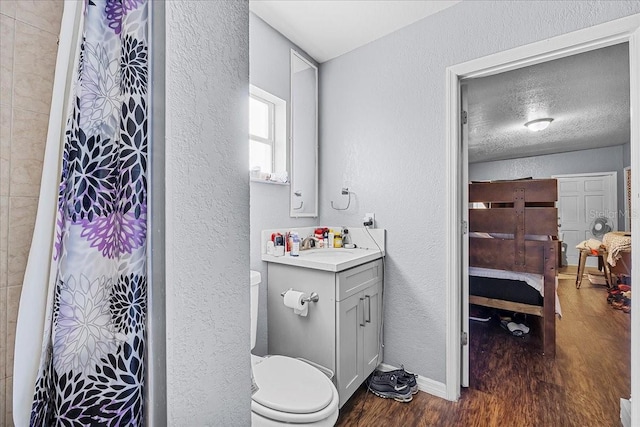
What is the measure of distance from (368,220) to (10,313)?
1831mm

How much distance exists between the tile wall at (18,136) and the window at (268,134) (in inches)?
51.3

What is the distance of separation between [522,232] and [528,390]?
1.18 metres

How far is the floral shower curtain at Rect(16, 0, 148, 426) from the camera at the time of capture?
0.54 meters

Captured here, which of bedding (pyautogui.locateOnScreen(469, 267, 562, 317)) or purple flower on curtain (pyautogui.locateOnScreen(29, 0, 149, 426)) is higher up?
purple flower on curtain (pyautogui.locateOnScreen(29, 0, 149, 426))

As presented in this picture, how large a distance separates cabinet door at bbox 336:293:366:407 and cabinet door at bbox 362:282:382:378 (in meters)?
0.05

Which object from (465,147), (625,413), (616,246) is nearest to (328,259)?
(465,147)

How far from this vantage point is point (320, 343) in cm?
168

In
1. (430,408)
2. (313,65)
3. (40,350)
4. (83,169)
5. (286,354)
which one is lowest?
(430,408)

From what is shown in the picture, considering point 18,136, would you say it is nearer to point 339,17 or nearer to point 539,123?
point 339,17

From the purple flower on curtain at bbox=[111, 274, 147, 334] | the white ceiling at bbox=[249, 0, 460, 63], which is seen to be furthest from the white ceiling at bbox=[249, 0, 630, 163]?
the purple flower on curtain at bbox=[111, 274, 147, 334]

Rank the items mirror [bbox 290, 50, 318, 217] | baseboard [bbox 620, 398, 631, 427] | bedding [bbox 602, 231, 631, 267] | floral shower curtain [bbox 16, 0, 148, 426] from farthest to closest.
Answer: bedding [bbox 602, 231, 631, 267] < mirror [bbox 290, 50, 318, 217] < baseboard [bbox 620, 398, 631, 427] < floral shower curtain [bbox 16, 0, 148, 426]

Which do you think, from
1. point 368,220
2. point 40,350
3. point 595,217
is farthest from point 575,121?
point 40,350

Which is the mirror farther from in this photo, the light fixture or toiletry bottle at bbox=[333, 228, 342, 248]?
the light fixture

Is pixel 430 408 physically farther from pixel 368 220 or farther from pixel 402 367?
pixel 368 220
